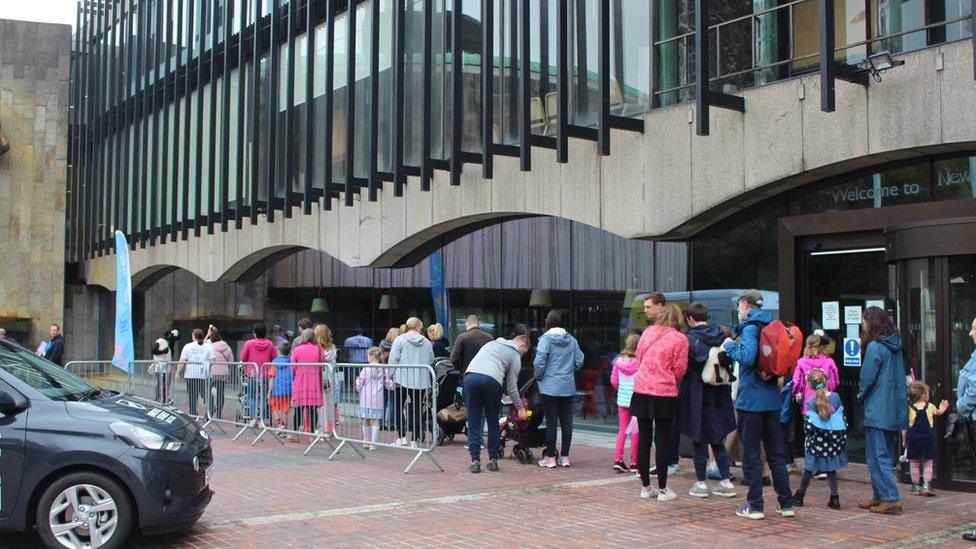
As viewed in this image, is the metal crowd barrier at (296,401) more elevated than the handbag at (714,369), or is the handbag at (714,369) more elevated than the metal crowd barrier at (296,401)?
the handbag at (714,369)

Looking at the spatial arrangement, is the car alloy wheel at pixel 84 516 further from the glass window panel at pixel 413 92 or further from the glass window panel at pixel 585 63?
the glass window panel at pixel 413 92

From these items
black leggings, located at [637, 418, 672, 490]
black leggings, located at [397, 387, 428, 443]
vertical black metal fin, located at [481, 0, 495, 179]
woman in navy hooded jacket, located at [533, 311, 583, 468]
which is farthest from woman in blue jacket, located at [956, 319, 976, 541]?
vertical black metal fin, located at [481, 0, 495, 179]

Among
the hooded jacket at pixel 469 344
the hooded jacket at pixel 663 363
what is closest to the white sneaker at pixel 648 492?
the hooded jacket at pixel 663 363

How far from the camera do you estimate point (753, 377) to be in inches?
311

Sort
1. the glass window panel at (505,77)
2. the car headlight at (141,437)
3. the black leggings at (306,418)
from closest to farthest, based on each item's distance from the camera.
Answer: the car headlight at (141,437) → the black leggings at (306,418) → the glass window panel at (505,77)

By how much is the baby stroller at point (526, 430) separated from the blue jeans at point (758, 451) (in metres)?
3.65

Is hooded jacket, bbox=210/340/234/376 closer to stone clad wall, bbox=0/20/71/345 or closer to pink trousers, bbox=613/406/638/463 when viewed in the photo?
pink trousers, bbox=613/406/638/463

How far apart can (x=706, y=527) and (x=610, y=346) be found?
6811mm

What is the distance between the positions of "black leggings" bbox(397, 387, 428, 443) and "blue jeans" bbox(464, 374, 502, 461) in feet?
2.29

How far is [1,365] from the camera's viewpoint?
696cm

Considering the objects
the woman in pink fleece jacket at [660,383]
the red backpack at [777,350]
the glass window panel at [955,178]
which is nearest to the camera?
the red backpack at [777,350]

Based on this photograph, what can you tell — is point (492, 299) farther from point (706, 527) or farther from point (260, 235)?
point (706, 527)

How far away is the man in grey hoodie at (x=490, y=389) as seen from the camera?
10.5 metres

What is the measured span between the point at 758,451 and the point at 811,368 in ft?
4.60
